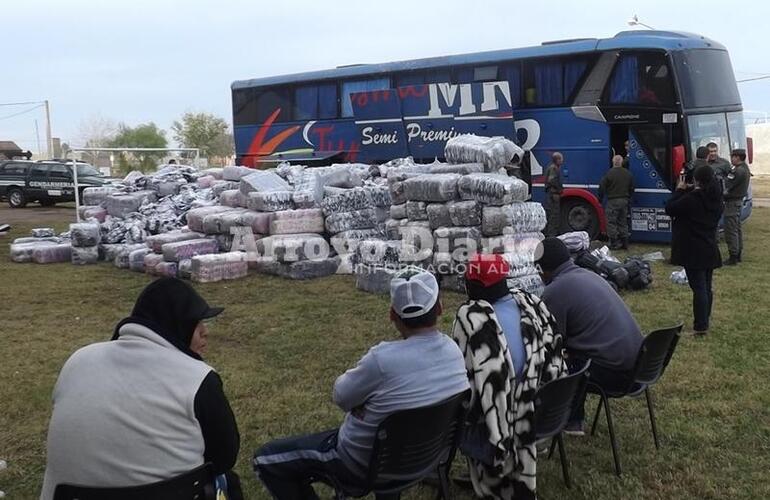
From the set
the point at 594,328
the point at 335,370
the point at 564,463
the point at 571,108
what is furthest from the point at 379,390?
the point at 571,108

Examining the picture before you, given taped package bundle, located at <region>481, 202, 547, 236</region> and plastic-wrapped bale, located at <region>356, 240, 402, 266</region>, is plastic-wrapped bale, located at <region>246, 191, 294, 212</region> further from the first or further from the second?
taped package bundle, located at <region>481, 202, 547, 236</region>

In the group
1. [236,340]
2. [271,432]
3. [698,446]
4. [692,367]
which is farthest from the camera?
[236,340]

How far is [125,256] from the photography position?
462 inches

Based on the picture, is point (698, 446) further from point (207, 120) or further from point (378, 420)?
point (207, 120)

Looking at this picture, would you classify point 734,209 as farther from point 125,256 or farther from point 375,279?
point 125,256

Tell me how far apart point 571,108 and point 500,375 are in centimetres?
1108

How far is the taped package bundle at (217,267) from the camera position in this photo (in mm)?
10148

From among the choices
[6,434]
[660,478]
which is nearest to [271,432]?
[6,434]

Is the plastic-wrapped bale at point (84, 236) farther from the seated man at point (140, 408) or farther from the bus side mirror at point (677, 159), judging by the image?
the seated man at point (140, 408)

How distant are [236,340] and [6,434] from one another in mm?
2640

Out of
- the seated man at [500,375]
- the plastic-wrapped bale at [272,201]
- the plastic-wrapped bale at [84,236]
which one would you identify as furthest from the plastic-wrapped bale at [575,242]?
the plastic-wrapped bale at [84,236]

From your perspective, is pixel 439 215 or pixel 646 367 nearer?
pixel 646 367

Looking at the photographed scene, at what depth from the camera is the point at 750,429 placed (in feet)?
15.3

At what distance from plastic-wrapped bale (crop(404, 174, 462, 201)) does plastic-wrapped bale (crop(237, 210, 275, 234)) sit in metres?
2.31
